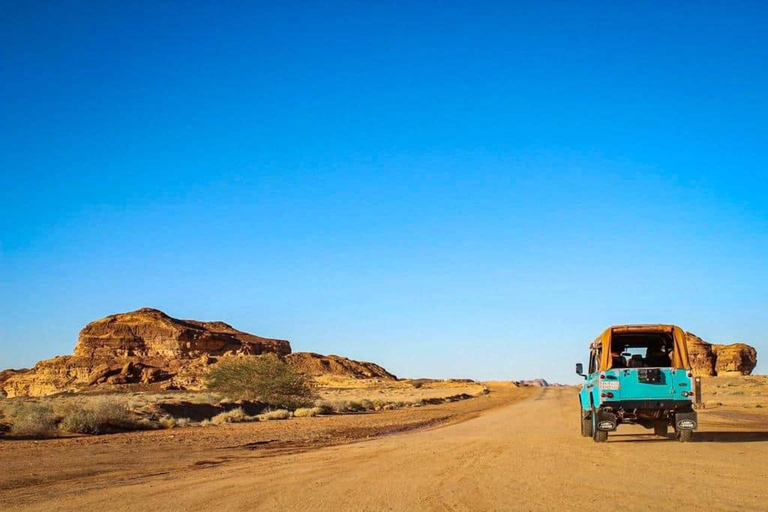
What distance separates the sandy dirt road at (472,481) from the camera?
955cm

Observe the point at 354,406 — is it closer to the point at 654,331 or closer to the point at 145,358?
the point at 654,331

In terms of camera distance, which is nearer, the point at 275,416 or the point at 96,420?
the point at 96,420

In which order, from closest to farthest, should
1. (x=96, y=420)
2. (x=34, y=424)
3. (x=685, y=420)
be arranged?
(x=685, y=420) < (x=34, y=424) < (x=96, y=420)

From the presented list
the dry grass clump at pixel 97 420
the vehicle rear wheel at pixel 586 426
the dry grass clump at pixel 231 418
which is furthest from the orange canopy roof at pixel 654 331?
the dry grass clump at pixel 231 418

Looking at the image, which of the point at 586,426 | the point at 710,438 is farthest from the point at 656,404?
the point at 710,438

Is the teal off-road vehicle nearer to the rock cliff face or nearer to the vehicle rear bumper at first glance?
the vehicle rear bumper

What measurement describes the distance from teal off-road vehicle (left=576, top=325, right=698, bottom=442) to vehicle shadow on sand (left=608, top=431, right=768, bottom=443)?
0.99m

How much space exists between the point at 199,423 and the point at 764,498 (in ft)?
81.3

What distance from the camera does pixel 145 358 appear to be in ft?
404

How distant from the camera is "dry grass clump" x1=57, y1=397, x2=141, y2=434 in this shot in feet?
79.7

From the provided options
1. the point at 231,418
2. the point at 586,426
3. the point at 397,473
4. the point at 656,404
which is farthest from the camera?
the point at 231,418

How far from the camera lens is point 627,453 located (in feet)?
50.4

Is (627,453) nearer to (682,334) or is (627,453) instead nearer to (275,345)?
(682,334)

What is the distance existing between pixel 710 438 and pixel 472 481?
36.3 feet
